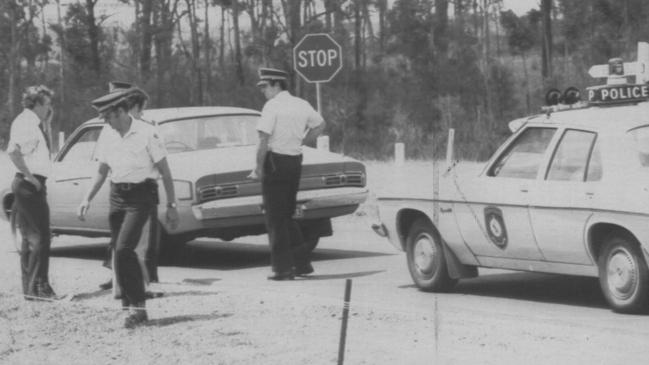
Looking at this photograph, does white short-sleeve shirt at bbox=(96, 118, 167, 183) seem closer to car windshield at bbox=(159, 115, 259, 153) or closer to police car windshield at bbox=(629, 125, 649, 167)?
police car windshield at bbox=(629, 125, 649, 167)

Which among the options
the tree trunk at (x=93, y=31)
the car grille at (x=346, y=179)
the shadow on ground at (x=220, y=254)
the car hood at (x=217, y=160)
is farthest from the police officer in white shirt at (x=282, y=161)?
the tree trunk at (x=93, y=31)

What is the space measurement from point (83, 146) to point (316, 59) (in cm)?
614

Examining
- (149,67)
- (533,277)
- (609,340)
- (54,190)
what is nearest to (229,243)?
(54,190)

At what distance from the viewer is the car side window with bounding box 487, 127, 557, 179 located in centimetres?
1017

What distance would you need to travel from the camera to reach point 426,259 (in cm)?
1119

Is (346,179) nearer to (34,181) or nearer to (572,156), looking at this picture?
(34,181)

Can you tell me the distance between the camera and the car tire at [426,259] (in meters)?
11.0

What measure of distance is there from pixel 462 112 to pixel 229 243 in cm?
4877

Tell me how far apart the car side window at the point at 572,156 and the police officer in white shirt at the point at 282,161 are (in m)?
2.94

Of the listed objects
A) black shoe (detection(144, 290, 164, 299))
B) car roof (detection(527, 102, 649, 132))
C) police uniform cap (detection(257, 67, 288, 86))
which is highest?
police uniform cap (detection(257, 67, 288, 86))

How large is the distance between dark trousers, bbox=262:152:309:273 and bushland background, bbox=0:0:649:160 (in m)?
45.5

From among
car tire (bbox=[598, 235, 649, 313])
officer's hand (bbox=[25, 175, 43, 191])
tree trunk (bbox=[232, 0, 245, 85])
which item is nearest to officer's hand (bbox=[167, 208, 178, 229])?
officer's hand (bbox=[25, 175, 43, 191])

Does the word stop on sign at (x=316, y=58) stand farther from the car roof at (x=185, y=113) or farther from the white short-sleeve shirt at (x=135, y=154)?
the white short-sleeve shirt at (x=135, y=154)

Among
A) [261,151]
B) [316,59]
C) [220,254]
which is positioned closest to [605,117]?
[261,151]
